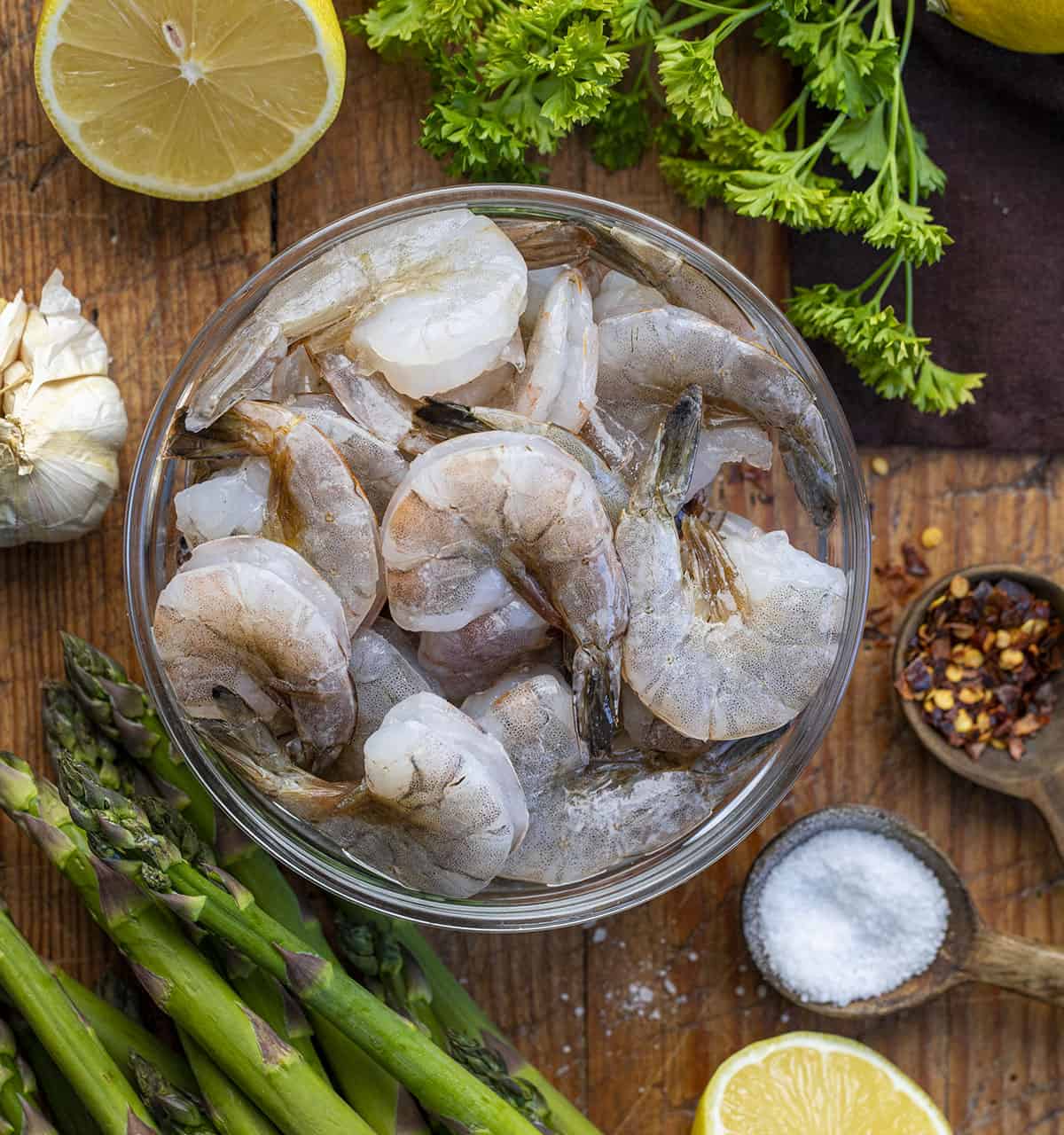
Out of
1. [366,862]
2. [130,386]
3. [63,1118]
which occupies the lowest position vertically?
[63,1118]

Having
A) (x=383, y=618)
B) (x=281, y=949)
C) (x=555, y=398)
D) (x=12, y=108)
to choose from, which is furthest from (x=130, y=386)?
(x=281, y=949)

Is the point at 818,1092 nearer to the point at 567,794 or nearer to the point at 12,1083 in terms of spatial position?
the point at 567,794

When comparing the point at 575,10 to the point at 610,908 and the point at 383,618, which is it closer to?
the point at 383,618

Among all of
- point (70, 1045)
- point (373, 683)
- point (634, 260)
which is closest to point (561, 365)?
point (634, 260)

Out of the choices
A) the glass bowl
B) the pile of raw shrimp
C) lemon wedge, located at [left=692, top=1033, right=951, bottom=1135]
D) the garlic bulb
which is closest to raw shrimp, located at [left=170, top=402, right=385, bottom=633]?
the pile of raw shrimp

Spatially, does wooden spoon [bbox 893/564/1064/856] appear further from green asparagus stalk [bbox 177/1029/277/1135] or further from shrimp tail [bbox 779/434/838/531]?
green asparagus stalk [bbox 177/1029/277/1135]
